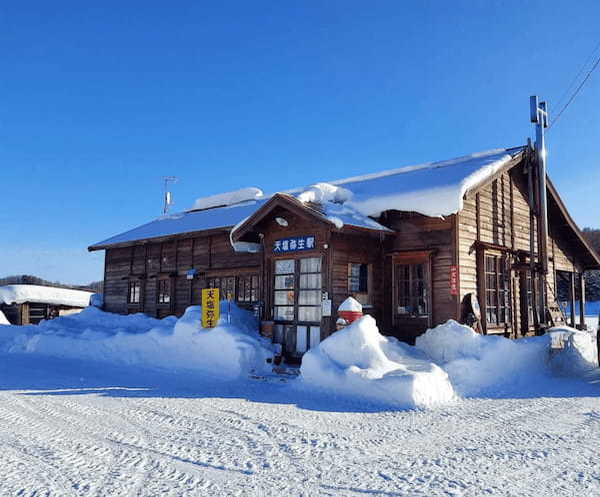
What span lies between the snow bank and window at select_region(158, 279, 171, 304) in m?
10.4

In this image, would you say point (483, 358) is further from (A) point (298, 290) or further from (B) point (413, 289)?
(A) point (298, 290)

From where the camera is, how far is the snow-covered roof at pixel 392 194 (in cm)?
1169

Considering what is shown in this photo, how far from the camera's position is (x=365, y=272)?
12.4 m

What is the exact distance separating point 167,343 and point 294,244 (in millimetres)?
3875

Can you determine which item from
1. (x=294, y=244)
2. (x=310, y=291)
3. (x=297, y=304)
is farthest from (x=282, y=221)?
(x=297, y=304)

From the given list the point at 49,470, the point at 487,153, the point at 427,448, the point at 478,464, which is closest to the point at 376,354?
the point at 427,448

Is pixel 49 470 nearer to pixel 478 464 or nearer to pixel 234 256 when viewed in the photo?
pixel 478 464

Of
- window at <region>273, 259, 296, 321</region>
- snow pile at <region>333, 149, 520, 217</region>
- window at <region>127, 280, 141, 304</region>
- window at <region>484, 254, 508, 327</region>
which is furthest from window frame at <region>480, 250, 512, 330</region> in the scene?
window at <region>127, 280, 141, 304</region>

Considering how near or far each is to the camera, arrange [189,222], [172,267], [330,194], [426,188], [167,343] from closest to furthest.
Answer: [167,343], [426,188], [330,194], [172,267], [189,222]

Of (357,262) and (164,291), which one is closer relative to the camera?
(357,262)

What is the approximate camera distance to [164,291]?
60.9 ft

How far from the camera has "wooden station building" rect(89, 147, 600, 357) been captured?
11.6 meters

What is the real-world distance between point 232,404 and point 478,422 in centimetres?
354

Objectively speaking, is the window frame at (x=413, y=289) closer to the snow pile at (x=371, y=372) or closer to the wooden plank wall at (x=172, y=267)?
the snow pile at (x=371, y=372)
